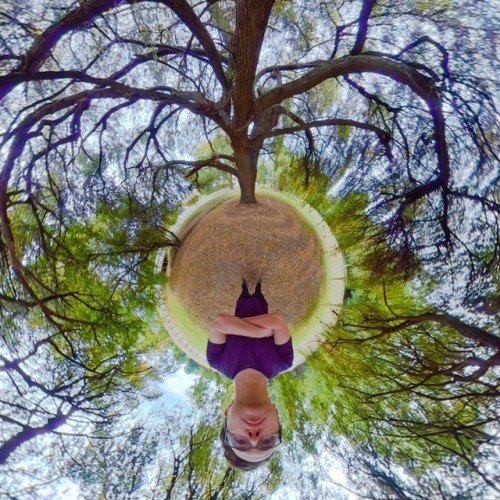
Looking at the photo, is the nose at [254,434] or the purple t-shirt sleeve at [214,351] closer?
the nose at [254,434]

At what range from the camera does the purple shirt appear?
1100mm

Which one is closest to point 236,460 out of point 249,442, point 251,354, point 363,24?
point 249,442

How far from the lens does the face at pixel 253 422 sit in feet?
3.24

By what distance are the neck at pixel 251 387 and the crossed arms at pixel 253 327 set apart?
0.10 metres

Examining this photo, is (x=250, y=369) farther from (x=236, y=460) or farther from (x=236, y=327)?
(x=236, y=460)

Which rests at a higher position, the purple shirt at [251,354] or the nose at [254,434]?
the purple shirt at [251,354]

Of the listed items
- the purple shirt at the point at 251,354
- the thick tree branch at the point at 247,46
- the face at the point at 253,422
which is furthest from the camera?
the purple shirt at the point at 251,354

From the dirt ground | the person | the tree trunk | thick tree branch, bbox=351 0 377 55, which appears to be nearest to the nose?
the person

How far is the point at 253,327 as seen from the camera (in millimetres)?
1049

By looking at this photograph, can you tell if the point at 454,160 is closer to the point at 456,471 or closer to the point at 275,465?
the point at 456,471

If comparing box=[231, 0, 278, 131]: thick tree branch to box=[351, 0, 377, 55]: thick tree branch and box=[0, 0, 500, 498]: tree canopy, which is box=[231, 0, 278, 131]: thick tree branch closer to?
box=[0, 0, 500, 498]: tree canopy

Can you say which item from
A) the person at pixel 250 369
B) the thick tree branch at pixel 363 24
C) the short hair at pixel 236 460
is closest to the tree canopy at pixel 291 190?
the thick tree branch at pixel 363 24

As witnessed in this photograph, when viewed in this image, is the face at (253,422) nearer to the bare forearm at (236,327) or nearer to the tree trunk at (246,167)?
the bare forearm at (236,327)

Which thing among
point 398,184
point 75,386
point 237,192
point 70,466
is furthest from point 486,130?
point 70,466
